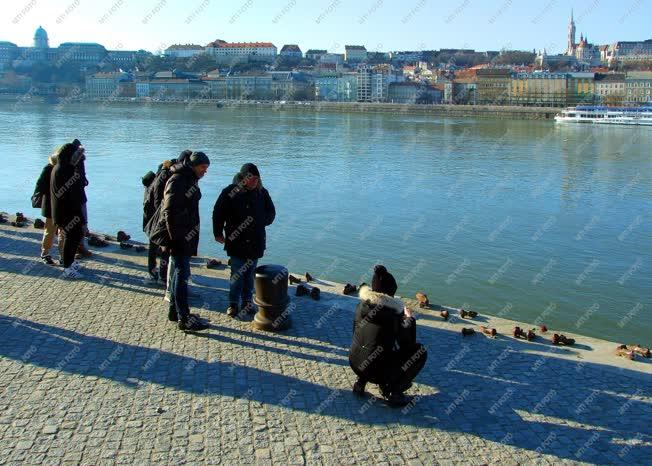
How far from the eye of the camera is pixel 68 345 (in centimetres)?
481

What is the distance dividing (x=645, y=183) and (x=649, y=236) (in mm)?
10124

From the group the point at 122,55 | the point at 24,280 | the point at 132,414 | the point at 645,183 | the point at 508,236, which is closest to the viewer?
the point at 132,414

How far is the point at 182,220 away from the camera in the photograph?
5.04 meters

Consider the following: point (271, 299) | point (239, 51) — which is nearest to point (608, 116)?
point (271, 299)

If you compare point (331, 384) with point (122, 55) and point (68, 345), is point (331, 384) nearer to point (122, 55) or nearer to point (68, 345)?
point (68, 345)

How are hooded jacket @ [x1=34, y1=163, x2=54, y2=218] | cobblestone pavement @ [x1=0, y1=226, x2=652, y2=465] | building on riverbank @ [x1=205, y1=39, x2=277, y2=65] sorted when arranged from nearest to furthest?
cobblestone pavement @ [x1=0, y1=226, x2=652, y2=465] → hooded jacket @ [x1=34, y1=163, x2=54, y2=218] → building on riverbank @ [x1=205, y1=39, x2=277, y2=65]

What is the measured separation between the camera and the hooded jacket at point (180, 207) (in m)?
5.01

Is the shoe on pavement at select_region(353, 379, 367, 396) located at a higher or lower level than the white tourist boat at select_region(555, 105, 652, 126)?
lower

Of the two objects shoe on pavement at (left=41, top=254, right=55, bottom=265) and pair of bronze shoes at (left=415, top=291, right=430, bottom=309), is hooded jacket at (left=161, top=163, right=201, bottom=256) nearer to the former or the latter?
pair of bronze shoes at (left=415, top=291, right=430, bottom=309)

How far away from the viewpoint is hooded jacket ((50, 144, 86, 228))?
20.3 feet

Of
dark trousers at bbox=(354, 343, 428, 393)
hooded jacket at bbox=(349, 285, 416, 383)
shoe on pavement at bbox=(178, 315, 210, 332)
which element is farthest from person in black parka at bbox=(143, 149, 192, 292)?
dark trousers at bbox=(354, 343, 428, 393)

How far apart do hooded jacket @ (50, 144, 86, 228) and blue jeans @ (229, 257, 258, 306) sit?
5.79 feet

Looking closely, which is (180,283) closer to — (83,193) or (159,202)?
(159,202)

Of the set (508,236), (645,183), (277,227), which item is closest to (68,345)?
(277,227)
